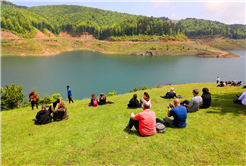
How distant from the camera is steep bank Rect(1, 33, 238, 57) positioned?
11177cm

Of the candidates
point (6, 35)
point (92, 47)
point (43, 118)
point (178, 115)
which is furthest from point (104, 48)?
point (178, 115)

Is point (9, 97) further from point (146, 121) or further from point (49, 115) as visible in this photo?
point (146, 121)

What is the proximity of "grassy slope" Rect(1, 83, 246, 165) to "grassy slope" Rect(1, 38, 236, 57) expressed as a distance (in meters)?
128

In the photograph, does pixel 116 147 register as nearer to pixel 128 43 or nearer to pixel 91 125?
pixel 91 125

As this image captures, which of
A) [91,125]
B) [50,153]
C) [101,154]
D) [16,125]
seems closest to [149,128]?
[101,154]

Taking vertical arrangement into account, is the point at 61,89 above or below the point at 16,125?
below

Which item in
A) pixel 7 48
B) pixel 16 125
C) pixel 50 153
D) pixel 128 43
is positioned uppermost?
pixel 128 43

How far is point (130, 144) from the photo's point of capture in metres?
7.39

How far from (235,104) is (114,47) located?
155 metres

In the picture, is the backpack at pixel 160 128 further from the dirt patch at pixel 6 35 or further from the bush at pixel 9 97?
the dirt patch at pixel 6 35

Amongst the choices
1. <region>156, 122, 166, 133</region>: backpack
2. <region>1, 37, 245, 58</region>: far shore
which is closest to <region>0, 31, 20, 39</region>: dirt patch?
<region>1, 37, 245, 58</region>: far shore

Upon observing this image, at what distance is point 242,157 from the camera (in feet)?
19.2

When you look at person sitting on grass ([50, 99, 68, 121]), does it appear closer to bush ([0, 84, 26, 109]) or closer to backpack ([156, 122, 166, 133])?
backpack ([156, 122, 166, 133])

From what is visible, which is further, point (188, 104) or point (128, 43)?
point (128, 43)
